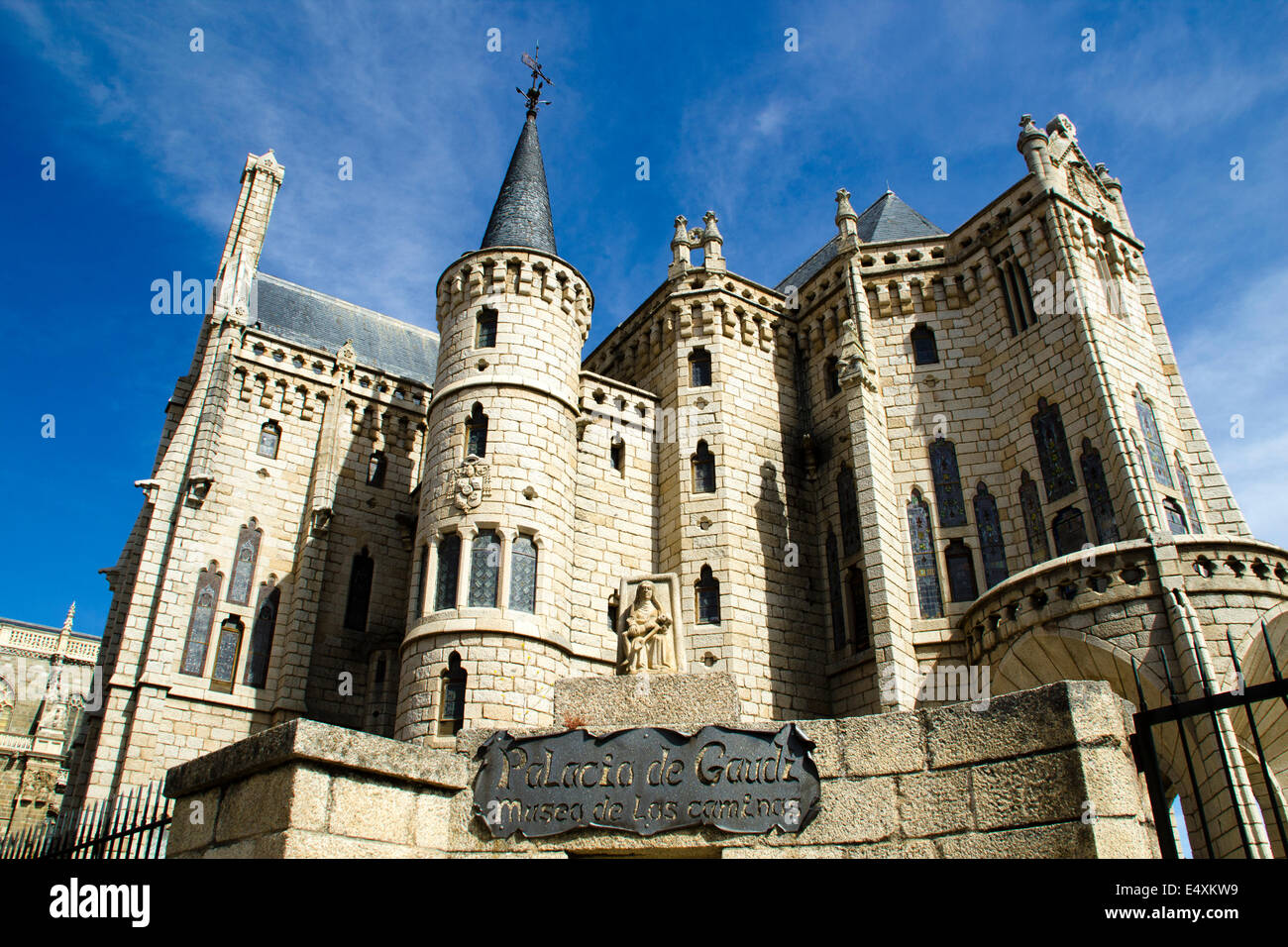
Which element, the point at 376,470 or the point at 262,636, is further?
the point at 376,470

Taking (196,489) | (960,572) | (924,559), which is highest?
(196,489)

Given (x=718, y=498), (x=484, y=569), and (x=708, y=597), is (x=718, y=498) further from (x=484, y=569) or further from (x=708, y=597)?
(x=484, y=569)

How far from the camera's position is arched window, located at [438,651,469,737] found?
51.4 feet

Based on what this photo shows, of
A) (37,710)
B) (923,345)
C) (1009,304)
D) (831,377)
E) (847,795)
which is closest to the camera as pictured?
(847,795)

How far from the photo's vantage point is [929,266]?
2152 cm

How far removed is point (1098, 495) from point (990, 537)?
243cm

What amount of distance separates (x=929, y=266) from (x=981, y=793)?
1744 centimetres

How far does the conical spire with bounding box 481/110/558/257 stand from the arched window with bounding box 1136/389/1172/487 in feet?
41.0

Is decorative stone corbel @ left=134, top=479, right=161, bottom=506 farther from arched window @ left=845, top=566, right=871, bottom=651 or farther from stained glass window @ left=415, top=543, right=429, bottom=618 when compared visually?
arched window @ left=845, top=566, right=871, bottom=651

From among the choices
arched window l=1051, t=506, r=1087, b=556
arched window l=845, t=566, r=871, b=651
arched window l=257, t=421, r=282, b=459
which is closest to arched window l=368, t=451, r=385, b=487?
arched window l=257, t=421, r=282, b=459

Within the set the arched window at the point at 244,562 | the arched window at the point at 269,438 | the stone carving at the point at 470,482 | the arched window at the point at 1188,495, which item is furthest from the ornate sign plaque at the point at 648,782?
the arched window at the point at 269,438

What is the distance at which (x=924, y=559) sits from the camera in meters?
18.6

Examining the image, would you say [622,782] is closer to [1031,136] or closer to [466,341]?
[466,341]

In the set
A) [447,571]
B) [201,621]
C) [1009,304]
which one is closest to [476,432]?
[447,571]
